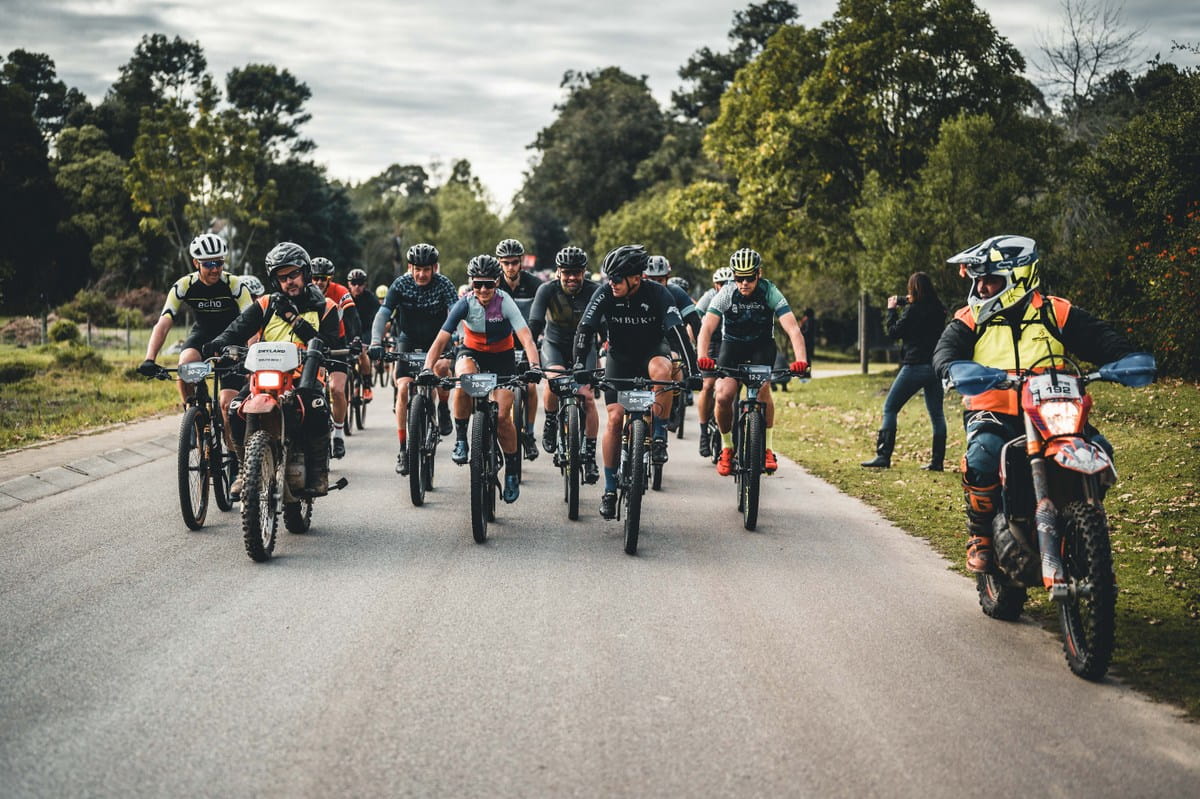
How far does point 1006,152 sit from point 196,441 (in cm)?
2100

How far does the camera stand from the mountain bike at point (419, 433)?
10.4 metres

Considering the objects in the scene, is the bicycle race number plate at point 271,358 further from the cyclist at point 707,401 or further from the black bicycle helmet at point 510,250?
the black bicycle helmet at point 510,250

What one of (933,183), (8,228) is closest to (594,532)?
(933,183)

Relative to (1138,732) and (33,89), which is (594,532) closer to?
(1138,732)

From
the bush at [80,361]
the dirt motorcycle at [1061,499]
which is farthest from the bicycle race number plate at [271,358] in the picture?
the bush at [80,361]

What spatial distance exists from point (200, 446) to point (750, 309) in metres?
4.90

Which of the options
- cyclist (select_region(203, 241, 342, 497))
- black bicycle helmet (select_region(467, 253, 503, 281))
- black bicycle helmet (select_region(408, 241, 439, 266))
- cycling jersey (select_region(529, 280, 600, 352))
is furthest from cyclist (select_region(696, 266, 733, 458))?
cyclist (select_region(203, 241, 342, 497))

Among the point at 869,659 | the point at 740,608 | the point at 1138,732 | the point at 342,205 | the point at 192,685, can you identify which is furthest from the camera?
the point at 342,205

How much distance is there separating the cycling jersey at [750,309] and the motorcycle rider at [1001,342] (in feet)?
13.9

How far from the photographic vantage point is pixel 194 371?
29.7 feet

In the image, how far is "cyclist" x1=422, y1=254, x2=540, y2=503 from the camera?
997 centimetres

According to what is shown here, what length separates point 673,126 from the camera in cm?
7956

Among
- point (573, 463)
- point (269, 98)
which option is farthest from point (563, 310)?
point (269, 98)

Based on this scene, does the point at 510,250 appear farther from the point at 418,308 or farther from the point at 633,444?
the point at 633,444
